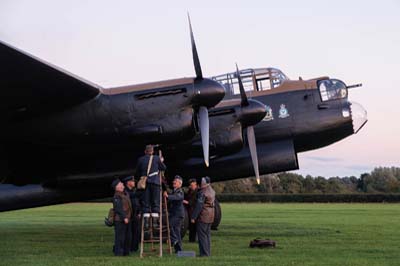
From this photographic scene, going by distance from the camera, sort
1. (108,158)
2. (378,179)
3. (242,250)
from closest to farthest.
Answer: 1. (242,250)
2. (108,158)
3. (378,179)

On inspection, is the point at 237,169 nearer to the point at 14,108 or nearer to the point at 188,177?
the point at 188,177

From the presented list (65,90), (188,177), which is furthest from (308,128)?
(65,90)

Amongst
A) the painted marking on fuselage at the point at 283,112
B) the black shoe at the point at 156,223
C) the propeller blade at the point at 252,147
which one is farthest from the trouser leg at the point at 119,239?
the painted marking on fuselage at the point at 283,112

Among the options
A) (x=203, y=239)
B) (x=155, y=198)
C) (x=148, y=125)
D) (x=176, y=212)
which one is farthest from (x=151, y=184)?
(x=148, y=125)

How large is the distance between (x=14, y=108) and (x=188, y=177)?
5232 mm

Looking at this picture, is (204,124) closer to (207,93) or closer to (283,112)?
(207,93)

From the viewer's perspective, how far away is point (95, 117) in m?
13.9

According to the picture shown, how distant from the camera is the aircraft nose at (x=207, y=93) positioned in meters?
14.1

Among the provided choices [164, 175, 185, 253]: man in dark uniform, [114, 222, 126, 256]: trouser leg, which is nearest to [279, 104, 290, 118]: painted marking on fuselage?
[164, 175, 185, 253]: man in dark uniform

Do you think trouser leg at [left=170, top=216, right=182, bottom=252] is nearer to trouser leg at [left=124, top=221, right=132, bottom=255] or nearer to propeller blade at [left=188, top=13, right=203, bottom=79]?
trouser leg at [left=124, top=221, right=132, bottom=255]

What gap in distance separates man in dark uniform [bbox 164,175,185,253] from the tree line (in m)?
67.0

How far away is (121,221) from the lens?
1261cm

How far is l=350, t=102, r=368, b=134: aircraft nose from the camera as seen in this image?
17625 mm

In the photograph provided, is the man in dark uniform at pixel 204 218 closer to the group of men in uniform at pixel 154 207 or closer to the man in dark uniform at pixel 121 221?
the group of men in uniform at pixel 154 207
